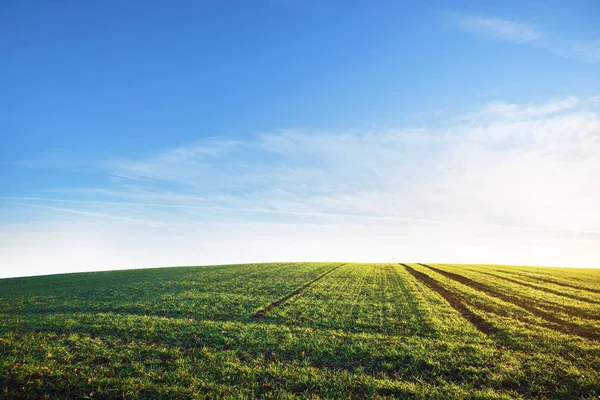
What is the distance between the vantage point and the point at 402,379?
10.4m

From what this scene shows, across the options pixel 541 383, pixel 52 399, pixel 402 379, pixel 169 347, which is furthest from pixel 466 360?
pixel 52 399

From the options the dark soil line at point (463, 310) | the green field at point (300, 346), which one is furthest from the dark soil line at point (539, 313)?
the dark soil line at point (463, 310)

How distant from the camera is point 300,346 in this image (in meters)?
13.3

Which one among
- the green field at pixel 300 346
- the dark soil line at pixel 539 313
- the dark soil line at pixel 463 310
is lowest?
the dark soil line at pixel 539 313

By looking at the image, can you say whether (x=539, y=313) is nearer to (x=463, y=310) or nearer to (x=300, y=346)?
(x=463, y=310)

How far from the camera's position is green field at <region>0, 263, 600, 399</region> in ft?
32.2

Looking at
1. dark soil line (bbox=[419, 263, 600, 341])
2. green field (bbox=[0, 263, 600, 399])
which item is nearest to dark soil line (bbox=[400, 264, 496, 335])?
green field (bbox=[0, 263, 600, 399])

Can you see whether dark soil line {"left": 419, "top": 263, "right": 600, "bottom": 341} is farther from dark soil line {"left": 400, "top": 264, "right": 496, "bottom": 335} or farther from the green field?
dark soil line {"left": 400, "top": 264, "right": 496, "bottom": 335}

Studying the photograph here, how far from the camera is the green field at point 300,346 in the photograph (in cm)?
981

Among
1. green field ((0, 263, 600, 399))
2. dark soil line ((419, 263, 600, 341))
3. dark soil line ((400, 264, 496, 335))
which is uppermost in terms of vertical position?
green field ((0, 263, 600, 399))

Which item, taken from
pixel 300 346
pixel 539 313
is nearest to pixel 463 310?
pixel 539 313

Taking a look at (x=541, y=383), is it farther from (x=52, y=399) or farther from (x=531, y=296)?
(x=531, y=296)

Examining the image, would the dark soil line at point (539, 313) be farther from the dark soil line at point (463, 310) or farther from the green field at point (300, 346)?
the dark soil line at point (463, 310)

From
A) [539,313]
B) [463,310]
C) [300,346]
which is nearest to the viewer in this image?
[300,346]
